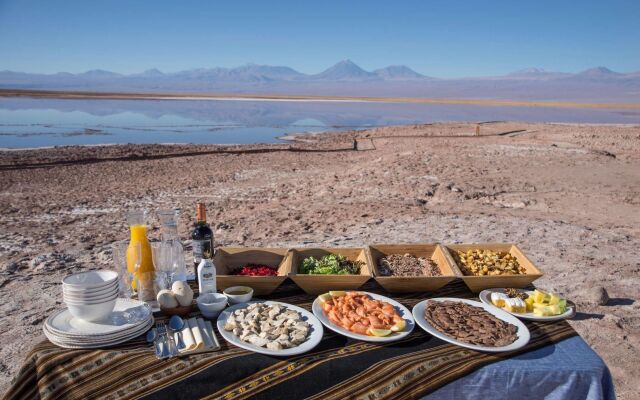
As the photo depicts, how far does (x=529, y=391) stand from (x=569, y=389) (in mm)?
152

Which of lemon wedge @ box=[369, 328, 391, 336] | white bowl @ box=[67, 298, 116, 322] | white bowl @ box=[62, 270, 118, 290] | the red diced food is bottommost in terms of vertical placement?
lemon wedge @ box=[369, 328, 391, 336]

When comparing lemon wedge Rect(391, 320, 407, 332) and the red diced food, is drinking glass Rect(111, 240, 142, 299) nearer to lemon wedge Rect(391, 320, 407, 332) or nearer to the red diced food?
the red diced food

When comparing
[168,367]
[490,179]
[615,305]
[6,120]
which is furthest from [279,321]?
[6,120]

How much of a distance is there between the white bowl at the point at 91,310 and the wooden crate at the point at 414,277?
48.8 inches

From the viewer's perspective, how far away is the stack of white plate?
192 cm

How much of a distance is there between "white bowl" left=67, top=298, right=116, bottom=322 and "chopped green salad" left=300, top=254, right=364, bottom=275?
103cm

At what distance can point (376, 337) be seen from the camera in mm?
2018


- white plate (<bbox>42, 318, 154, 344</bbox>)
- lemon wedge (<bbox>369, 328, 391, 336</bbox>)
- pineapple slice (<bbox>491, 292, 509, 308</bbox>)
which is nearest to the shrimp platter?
lemon wedge (<bbox>369, 328, 391, 336</bbox>)

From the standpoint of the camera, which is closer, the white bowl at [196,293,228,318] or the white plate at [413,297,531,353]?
the white plate at [413,297,531,353]

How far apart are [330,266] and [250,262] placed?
1.57 feet

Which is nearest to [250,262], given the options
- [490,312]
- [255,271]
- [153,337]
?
[255,271]

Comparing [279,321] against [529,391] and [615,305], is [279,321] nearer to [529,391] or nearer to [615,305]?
[529,391]

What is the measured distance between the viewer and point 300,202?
28.0ft

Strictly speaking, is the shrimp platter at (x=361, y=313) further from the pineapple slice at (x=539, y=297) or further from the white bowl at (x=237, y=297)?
the pineapple slice at (x=539, y=297)
